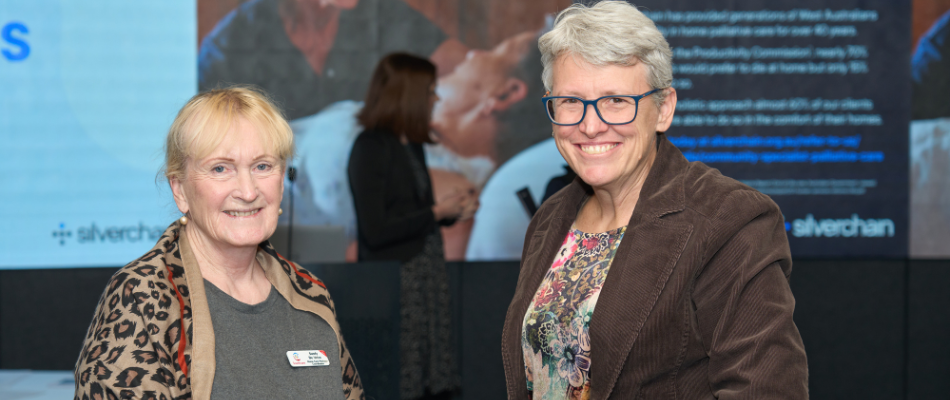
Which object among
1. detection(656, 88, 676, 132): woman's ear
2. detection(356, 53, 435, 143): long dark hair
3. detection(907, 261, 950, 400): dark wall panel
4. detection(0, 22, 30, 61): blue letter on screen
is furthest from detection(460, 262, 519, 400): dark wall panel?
detection(656, 88, 676, 132): woman's ear

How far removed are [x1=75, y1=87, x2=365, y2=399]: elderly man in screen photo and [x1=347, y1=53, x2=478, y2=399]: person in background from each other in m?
1.53

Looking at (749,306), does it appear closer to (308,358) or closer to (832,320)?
(308,358)

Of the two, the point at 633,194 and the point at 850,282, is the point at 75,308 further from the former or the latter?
the point at 850,282

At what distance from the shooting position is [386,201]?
3.17 meters

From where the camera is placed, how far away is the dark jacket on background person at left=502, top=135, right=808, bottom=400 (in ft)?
3.61

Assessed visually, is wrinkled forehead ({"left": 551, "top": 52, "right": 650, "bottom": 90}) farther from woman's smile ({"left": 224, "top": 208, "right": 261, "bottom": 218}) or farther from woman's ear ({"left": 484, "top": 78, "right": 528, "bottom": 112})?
woman's ear ({"left": 484, "top": 78, "right": 528, "bottom": 112})

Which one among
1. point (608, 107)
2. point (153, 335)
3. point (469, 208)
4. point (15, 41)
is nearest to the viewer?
point (153, 335)

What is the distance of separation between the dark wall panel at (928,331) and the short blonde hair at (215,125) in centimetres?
397

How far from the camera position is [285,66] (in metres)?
3.88

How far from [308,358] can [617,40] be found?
0.91 metres

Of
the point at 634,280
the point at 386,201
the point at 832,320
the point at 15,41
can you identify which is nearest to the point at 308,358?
the point at 634,280

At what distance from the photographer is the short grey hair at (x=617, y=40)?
1.29 m

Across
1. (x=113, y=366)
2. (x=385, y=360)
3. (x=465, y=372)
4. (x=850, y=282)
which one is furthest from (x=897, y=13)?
(x=113, y=366)

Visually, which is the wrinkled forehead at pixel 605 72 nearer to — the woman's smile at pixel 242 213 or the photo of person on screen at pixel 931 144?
the woman's smile at pixel 242 213
